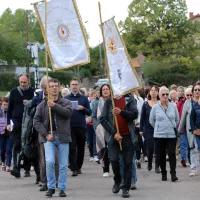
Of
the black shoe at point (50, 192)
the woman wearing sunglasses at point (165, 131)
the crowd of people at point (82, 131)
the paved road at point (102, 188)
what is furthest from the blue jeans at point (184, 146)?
the black shoe at point (50, 192)

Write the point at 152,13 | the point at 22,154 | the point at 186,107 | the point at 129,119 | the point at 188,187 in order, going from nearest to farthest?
the point at 129,119 < the point at 188,187 < the point at 22,154 < the point at 186,107 < the point at 152,13

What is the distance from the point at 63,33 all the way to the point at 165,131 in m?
2.76

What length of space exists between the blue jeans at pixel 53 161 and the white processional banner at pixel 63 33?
1.32 meters

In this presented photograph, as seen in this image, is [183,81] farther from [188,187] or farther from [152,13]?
[188,187]

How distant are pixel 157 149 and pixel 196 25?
59.6 m

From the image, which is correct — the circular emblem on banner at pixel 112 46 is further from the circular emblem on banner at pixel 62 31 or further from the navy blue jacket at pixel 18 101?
the navy blue jacket at pixel 18 101

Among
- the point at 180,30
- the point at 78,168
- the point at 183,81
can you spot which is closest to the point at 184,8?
the point at 180,30

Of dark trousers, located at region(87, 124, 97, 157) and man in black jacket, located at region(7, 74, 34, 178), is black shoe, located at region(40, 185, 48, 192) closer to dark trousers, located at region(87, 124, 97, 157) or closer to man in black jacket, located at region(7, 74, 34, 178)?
man in black jacket, located at region(7, 74, 34, 178)

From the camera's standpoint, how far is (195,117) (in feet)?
38.3

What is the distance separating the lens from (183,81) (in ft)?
229

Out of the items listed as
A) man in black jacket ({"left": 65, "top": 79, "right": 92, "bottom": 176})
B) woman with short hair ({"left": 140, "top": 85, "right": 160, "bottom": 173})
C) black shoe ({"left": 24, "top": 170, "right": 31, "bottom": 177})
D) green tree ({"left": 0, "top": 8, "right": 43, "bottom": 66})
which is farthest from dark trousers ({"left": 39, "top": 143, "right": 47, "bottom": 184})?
green tree ({"left": 0, "top": 8, "right": 43, "bottom": 66})

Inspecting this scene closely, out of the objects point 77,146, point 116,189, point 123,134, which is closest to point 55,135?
point 123,134

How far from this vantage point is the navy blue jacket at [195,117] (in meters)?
11.6

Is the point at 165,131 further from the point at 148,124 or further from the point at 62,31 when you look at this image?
the point at 62,31
